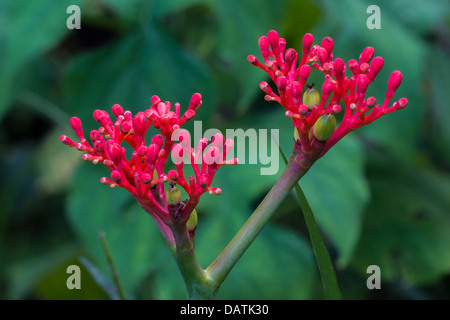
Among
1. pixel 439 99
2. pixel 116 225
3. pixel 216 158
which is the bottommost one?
pixel 116 225

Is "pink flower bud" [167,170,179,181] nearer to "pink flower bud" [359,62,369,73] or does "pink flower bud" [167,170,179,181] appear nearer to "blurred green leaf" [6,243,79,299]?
"pink flower bud" [359,62,369,73]

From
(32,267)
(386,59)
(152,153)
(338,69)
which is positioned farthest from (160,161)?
(32,267)

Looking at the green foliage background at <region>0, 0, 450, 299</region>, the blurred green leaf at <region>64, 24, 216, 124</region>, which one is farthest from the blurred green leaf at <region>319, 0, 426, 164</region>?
the blurred green leaf at <region>64, 24, 216, 124</region>

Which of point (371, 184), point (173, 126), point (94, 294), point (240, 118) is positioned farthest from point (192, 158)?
point (371, 184)

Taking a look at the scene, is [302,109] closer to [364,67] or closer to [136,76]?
[364,67]

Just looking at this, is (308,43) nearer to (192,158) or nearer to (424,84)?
(192,158)

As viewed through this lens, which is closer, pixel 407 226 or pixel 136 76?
pixel 136 76

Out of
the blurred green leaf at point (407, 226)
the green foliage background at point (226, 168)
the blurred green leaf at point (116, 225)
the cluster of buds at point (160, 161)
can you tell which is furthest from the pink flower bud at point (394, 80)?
the blurred green leaf at point (407, 226)
